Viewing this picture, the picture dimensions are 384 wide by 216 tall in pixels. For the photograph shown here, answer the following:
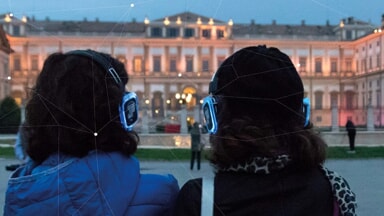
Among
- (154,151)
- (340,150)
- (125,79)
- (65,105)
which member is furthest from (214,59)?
(340,150)

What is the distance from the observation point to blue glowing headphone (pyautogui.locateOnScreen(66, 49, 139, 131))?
3.76 feet

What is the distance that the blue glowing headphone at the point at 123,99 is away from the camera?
115 centimetres

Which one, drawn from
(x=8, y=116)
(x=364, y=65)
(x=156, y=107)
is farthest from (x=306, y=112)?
(x=156, y=107)

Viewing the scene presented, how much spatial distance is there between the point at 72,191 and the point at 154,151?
1281cm

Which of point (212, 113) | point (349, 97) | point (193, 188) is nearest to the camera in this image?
point (193, 188)

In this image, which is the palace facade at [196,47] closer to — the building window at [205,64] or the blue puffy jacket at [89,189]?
the building window at [205,64]

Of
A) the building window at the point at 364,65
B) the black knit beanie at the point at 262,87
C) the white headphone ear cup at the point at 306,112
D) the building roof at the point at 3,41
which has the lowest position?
the white headphone ear cup at the point at 306,112

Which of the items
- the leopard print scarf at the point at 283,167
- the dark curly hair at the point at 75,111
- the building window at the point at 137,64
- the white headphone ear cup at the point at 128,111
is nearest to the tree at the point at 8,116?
the building window at the point at 137,64

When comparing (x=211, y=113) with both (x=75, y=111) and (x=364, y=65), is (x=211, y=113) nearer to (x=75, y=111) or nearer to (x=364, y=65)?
(x=75, y=111)

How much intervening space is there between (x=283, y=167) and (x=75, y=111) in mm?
510

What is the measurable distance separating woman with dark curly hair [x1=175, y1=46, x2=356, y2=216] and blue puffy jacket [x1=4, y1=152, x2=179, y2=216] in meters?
0.12

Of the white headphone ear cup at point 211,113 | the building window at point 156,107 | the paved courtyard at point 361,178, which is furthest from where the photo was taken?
the paved courtyard at point 361,178

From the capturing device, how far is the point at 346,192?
1059 millimetres

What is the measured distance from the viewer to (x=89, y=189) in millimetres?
1072
